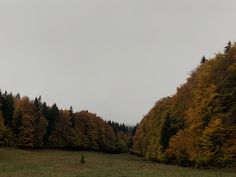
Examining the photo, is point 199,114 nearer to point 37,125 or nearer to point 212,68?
point 212,68

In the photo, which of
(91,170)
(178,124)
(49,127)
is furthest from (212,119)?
(49,127)

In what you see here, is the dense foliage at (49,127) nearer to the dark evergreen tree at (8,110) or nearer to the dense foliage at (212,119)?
the dark evergreen tree at (8,110)

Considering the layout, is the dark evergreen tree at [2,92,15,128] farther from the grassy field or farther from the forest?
the grassy field

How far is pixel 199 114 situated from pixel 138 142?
223 feet

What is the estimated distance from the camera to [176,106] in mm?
80062

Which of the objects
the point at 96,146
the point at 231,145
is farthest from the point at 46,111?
the point at 231,145

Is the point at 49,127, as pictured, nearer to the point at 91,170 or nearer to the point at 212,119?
the point at 212,119

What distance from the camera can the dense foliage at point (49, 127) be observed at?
11750 cm

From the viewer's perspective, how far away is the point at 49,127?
5177 inches

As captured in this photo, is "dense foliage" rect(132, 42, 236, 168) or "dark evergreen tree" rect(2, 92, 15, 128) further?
"dark evergreen tree" rect(2, 92, 15, 128)

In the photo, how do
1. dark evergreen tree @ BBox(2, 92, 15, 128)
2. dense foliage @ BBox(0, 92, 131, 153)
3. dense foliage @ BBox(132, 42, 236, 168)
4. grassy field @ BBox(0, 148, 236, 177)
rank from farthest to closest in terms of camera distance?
dense foliage @ BBox(0, 92, 131, 153)
dark evergreen tree @ BBox(2, 92, 15, 128)
dense foliage @ BBox(132, 42, 236, 168)
grassy field @ BBox(0, 148, 236, 177)

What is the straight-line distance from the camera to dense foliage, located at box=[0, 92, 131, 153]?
385ft

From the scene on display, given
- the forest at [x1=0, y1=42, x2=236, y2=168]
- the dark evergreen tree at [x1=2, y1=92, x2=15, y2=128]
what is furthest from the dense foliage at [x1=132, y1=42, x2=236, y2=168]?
the dark evergreen tree at [x1=2, y1=92, x2=15, y2=128]

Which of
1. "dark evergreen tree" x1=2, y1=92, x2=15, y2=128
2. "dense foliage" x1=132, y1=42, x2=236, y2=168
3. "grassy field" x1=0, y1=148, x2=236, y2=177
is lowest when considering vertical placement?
"grassy field" x1=0, y1=148, x2=236, y2=177
